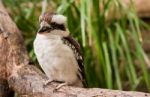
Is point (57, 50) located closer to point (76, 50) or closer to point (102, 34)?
point (76, 50)

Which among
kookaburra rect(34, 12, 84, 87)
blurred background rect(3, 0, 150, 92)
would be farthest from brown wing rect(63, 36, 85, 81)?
blurred background rect(3, 0, 150, 92)

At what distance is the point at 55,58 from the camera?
150 cm

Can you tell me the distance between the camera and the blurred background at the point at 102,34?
214 cm

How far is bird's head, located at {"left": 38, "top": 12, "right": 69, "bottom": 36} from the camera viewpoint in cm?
146

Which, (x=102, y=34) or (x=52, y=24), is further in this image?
(x=102, y=34)

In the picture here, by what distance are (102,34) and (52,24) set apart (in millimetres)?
→ 780

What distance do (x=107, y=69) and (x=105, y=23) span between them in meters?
0.23

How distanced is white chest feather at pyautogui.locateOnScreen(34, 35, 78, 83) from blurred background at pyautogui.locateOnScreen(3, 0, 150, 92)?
1.68ft

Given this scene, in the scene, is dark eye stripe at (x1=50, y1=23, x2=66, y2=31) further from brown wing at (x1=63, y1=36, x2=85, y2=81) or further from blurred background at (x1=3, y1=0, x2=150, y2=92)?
blurred background at (x1=3, y1=0, x2=150, y2=92)

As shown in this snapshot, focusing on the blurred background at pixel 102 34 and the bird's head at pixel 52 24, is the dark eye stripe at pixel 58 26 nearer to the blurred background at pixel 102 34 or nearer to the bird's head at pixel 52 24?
the bird's head at pixel 52 24

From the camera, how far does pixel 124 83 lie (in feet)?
8.30

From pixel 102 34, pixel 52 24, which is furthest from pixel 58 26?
pixel 102 34

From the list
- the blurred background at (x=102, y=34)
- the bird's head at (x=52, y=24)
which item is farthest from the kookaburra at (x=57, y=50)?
the blurred background at (x=102, y=34)

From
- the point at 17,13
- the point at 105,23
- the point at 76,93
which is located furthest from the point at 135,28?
the point at 76,93
